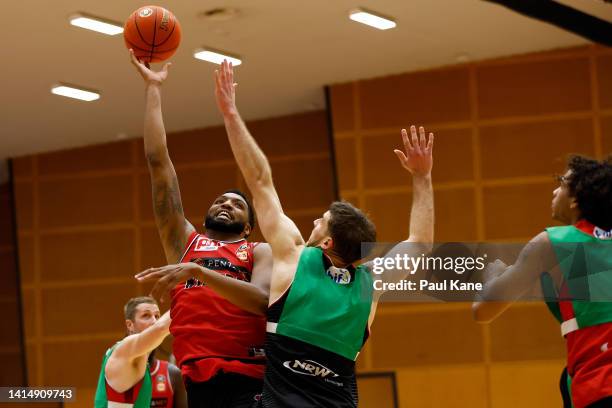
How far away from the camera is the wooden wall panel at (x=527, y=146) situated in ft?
43.0

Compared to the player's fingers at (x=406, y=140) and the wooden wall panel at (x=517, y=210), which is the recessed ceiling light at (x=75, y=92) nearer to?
the wooden wall panel at (x=517, y=210)

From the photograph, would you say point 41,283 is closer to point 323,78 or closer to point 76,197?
point 76,197

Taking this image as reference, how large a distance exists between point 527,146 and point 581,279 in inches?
354

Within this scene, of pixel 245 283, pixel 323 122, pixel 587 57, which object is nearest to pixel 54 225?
pixel 323 122

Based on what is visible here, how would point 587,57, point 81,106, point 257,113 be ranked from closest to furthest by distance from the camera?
point 587,57
point 81,106
point 257,113

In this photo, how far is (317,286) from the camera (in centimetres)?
482

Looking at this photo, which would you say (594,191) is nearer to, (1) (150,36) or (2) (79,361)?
(1) (150,36)

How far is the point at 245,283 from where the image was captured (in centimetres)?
496

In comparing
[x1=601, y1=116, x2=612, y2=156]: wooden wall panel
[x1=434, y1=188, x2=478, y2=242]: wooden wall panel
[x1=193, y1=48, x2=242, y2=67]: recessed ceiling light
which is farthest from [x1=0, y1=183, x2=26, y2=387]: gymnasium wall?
[x1=601, y1=116, x2=612, y2=156]: wooden wall panel

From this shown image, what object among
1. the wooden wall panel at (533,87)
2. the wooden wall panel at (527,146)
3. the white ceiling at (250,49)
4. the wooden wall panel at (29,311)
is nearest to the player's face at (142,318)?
the white ceiling at (250,49)

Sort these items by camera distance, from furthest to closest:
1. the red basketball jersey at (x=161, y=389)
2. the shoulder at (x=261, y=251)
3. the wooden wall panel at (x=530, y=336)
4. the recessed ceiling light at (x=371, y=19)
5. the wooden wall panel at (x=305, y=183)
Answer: the wooden wall panel at (x=305, y=183) < the wooden wall panel at (x=530, y=336) < the recessed ceiling light at (x=371, y=19) < the red basketball jersey at (x=161, y=389) < the shoulder at (x=261, y=251)

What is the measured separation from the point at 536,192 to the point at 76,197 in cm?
707

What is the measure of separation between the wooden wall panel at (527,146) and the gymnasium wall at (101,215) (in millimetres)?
2916

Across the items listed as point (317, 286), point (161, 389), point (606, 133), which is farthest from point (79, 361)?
point (317, 286)
